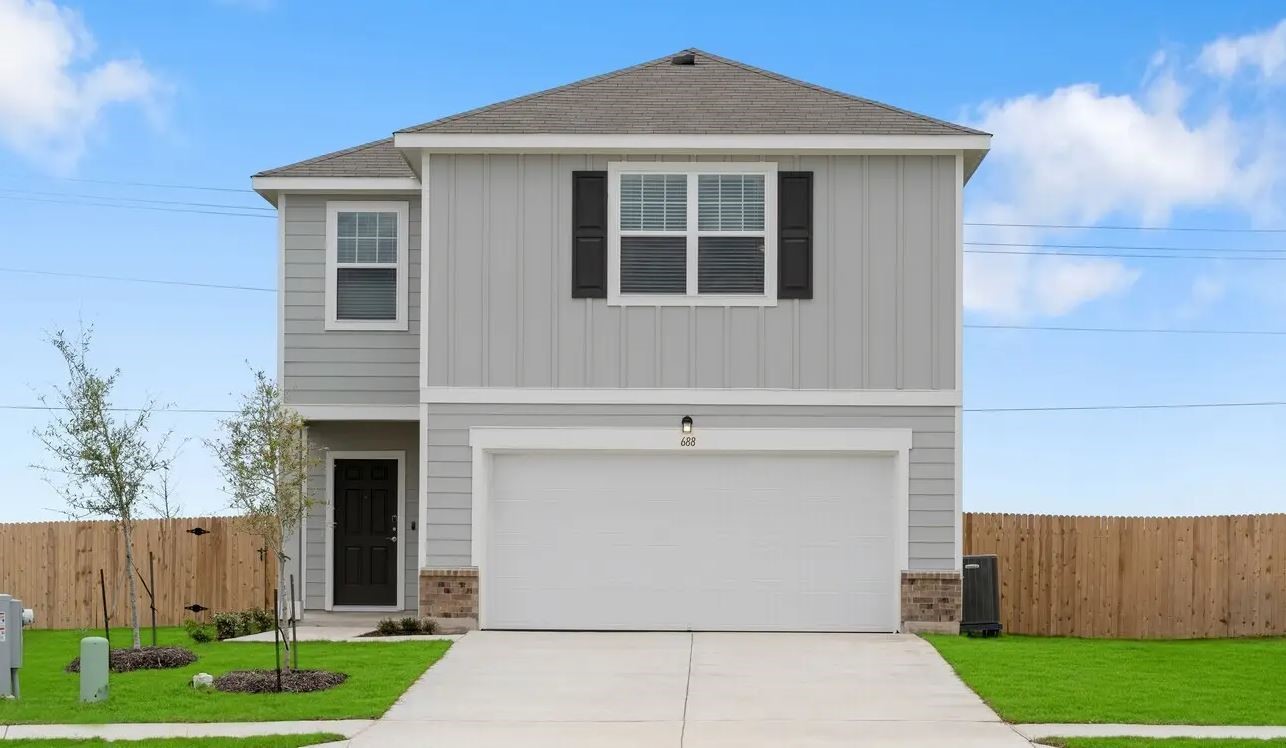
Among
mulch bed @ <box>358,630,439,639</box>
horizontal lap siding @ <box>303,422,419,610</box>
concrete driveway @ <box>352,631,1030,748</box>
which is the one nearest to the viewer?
concrete driveway @ <box>352,631,1030,748</box>

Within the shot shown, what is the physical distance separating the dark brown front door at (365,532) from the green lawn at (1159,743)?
11.2 metres

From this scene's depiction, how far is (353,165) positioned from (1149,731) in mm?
12535

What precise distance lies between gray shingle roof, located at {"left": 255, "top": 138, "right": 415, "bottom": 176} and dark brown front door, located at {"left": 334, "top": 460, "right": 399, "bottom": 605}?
3.97m

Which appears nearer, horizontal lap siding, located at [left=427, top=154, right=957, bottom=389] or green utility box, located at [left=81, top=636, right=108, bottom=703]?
green utility box, located at [left=81, top=636, right=108, bottom=703]

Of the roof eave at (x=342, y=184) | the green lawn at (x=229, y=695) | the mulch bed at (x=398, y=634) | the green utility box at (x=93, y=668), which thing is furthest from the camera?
the roof eave at (x=342, y=184)

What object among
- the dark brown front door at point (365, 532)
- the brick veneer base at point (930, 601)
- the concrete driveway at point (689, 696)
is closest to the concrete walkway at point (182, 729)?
the concrete driveway at point (689, 696)

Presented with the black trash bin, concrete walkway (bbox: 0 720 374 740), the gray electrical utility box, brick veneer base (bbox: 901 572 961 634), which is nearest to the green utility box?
concrete walkway (bbox: 0 720 374 740)

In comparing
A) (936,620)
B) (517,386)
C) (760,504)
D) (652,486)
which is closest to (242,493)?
(517,386)

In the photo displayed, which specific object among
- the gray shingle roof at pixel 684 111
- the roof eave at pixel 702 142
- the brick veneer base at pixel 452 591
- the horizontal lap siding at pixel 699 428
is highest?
the gray shingle roof at pixel 684 111

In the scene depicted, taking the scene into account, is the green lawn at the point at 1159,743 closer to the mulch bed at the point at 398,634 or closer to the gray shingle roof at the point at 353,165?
the mulch bed at the point at 398,634

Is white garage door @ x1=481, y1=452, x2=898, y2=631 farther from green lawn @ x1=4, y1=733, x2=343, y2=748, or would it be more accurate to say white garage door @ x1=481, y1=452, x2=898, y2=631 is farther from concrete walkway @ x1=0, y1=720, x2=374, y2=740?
green lawn @ x1=4, y1=733, x2=343, y2=748

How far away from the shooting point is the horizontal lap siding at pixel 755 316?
1745 centimetres

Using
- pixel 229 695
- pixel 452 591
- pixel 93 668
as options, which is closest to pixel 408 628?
pixel 452 591

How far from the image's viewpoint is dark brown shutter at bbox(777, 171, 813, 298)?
17406 millimetres
